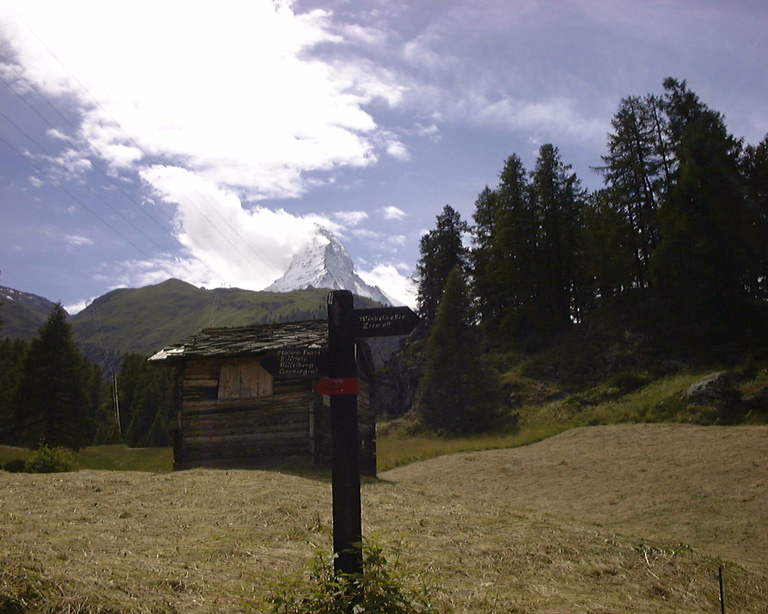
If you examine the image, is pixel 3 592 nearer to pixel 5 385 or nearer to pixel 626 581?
pixel 626 581

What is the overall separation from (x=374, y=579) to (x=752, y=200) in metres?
41.6

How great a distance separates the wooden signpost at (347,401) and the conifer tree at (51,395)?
152 ft

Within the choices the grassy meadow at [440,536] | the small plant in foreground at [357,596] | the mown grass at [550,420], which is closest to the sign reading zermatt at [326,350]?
the small plant in foreground at [357,596]

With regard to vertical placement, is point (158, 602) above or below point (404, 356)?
below

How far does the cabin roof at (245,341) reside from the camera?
59.1 ft

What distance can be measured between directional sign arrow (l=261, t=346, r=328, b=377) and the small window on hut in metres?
12.8

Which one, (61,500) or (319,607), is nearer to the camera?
(319,607)

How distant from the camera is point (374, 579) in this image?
15.4 ft

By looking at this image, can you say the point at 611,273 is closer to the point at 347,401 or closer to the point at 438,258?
the point at 438,258

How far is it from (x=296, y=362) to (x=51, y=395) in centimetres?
4739

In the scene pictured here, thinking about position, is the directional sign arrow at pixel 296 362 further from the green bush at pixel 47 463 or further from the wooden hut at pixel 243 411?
the green bush at pixel 47 463

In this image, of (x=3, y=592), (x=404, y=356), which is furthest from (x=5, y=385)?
(x=3, y=592)

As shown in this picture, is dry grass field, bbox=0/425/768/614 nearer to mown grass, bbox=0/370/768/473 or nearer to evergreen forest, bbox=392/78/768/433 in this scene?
mown grass, bbox=0/370/768/473

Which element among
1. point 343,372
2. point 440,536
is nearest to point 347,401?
point 343,372
